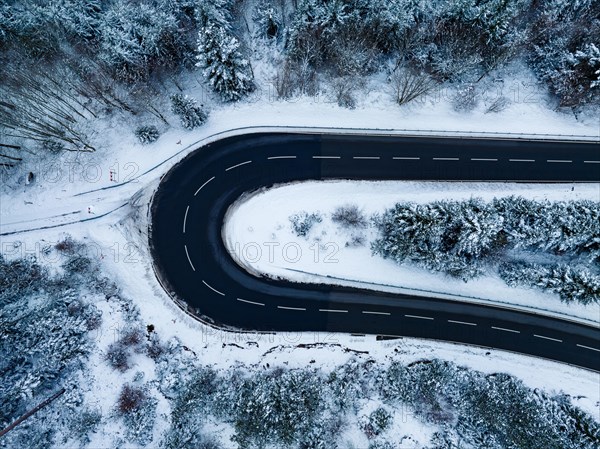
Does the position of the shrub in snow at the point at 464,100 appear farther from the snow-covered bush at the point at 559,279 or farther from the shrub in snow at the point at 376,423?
the shrub in snow at the point at 376,423

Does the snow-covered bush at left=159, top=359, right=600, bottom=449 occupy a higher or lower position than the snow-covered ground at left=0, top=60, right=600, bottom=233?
lower

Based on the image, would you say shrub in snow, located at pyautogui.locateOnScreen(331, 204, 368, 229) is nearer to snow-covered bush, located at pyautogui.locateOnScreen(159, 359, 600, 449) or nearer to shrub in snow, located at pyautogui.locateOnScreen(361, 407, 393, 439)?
snow-covered bush, located at pyautogui.locateOnScreen(159, 359, 600, 449)

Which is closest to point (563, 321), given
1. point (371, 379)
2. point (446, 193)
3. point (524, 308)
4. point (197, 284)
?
point (524, 308)

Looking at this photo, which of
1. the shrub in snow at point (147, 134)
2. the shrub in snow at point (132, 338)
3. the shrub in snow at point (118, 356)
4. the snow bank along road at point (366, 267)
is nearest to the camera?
the shrub in snow at point (118, 356)

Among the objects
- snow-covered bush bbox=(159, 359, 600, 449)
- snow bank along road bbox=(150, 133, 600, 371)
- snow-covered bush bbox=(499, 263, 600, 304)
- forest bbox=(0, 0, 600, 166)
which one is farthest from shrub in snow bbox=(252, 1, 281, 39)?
snow-covered bush bbox=(159, 359, 600, 449)

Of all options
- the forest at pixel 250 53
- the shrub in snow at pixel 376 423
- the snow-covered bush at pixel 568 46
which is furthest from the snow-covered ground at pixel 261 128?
the shrub in snow at pixel 376 423

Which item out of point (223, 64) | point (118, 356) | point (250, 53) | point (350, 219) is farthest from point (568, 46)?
point (118, 356)
